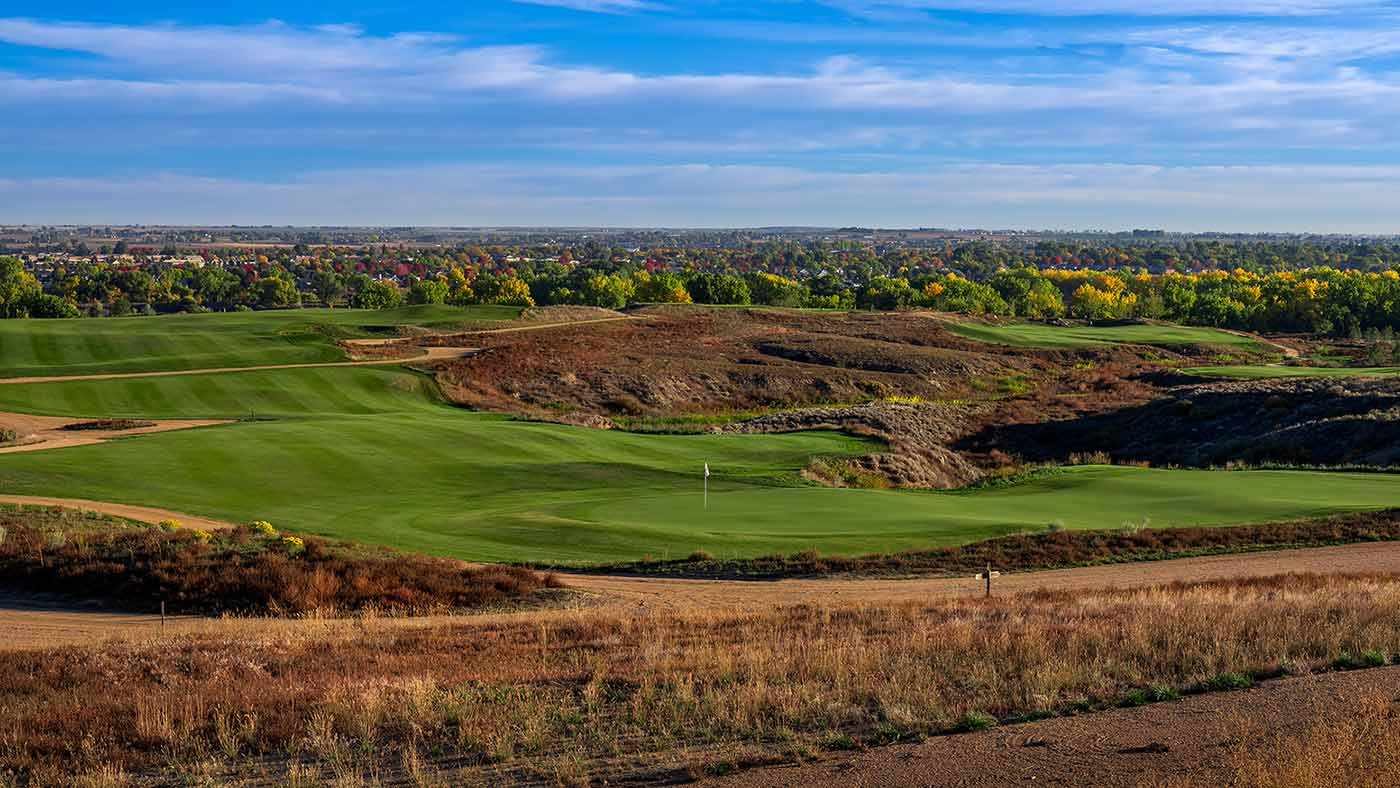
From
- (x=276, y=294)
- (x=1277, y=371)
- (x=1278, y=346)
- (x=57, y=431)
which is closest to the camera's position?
(x=57, y=431)

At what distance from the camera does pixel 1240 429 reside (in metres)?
58.4

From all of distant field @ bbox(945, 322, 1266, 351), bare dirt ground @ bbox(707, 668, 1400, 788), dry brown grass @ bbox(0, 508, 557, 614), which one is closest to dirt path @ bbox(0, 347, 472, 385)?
dry brown grass @ bbox(0, 508, 557, 614)

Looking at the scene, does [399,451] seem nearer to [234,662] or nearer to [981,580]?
[981,580]

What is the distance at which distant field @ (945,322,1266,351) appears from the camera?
106m

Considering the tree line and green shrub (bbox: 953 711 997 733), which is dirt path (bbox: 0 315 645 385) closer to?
the tree line

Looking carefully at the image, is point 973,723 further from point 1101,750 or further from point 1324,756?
point 1324,756

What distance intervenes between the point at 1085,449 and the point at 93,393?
45.9 m

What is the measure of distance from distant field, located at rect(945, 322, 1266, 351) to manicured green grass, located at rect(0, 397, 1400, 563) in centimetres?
6679

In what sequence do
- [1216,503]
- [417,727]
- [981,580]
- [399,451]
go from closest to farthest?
[417,727], [981,580], [1216,503], [399,451]

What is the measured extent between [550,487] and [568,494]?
111cm

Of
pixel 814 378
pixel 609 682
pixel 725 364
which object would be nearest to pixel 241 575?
pixel 609 682

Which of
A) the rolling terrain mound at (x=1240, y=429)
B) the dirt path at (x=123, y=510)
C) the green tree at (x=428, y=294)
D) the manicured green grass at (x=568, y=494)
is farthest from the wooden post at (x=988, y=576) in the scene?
the green tree at (x=428, y=294)

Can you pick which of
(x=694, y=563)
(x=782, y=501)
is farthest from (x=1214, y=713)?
(x=782, y=501)

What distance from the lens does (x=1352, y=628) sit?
599 inches
